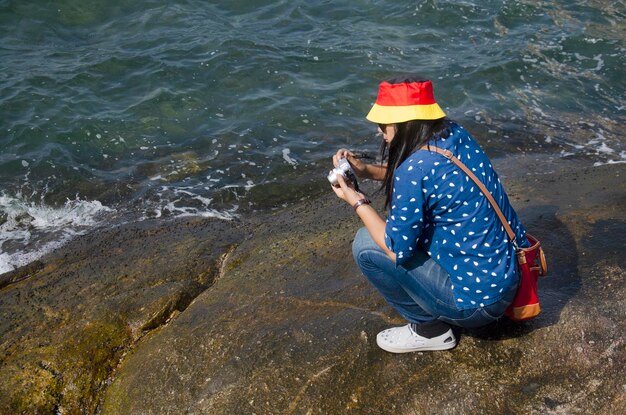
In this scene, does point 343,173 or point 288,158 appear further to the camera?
point 288,158

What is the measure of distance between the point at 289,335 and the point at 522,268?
1.72 meters

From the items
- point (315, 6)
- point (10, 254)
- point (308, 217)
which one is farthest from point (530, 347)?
point (315, 6)

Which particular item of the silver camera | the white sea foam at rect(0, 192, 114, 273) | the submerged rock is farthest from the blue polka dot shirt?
the white sea foam at rect(0, 192, 114, 273)

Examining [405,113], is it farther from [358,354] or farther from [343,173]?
[358,354]

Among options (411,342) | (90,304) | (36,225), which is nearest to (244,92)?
(36,225)

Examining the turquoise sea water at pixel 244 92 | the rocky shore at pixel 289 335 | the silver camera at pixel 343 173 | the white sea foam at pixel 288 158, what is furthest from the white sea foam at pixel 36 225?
the silver camera at pixel 343 173

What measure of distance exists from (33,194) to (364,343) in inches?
234

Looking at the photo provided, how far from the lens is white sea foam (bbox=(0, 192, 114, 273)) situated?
277 inches

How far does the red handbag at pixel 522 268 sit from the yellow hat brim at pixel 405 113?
173mm

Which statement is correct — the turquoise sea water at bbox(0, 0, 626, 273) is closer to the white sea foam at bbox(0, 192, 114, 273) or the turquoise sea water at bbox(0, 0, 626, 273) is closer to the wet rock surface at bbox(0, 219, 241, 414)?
the white sea foam at bbox(0, 192, 114, 273)

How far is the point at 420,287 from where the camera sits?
371cm

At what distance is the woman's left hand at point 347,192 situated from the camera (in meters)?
3.72

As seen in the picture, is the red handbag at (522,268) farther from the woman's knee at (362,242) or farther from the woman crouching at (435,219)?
the woman's knee at (362,242)

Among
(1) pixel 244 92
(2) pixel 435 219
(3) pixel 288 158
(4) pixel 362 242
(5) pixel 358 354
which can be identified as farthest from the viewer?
(1) pixel 244 92
